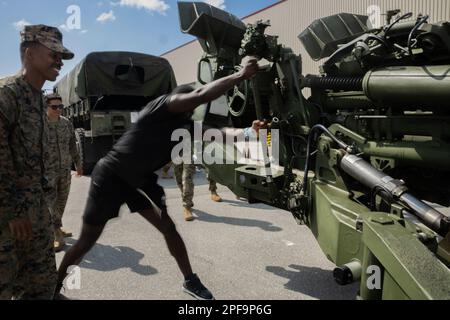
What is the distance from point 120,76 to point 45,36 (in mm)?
7994

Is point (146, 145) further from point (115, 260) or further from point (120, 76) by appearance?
point (120, 76)

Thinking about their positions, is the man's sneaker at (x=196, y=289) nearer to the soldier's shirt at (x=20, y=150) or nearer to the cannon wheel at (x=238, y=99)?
the soldier's shirt at (x=20, y=150)

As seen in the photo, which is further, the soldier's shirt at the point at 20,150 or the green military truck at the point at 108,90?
the green military truck at the point at 108,90

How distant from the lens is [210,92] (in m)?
2.39

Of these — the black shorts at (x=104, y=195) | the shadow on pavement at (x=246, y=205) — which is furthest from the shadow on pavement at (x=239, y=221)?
the black shorts at (x=104, y=195)

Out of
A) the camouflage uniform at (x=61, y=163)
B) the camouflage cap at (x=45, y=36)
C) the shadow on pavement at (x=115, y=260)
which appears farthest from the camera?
the camouflage uniform at (x=61, y=163)

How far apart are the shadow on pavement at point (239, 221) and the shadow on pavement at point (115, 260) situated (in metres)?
1.39

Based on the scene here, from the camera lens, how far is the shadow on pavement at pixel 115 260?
349cm

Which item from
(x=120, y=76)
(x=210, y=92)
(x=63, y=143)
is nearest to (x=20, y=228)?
(x=210, y=92)

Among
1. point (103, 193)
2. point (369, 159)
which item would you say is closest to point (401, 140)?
point (369, 159)

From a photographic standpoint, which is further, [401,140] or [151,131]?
[401,140]

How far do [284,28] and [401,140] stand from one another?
15.7 meters
